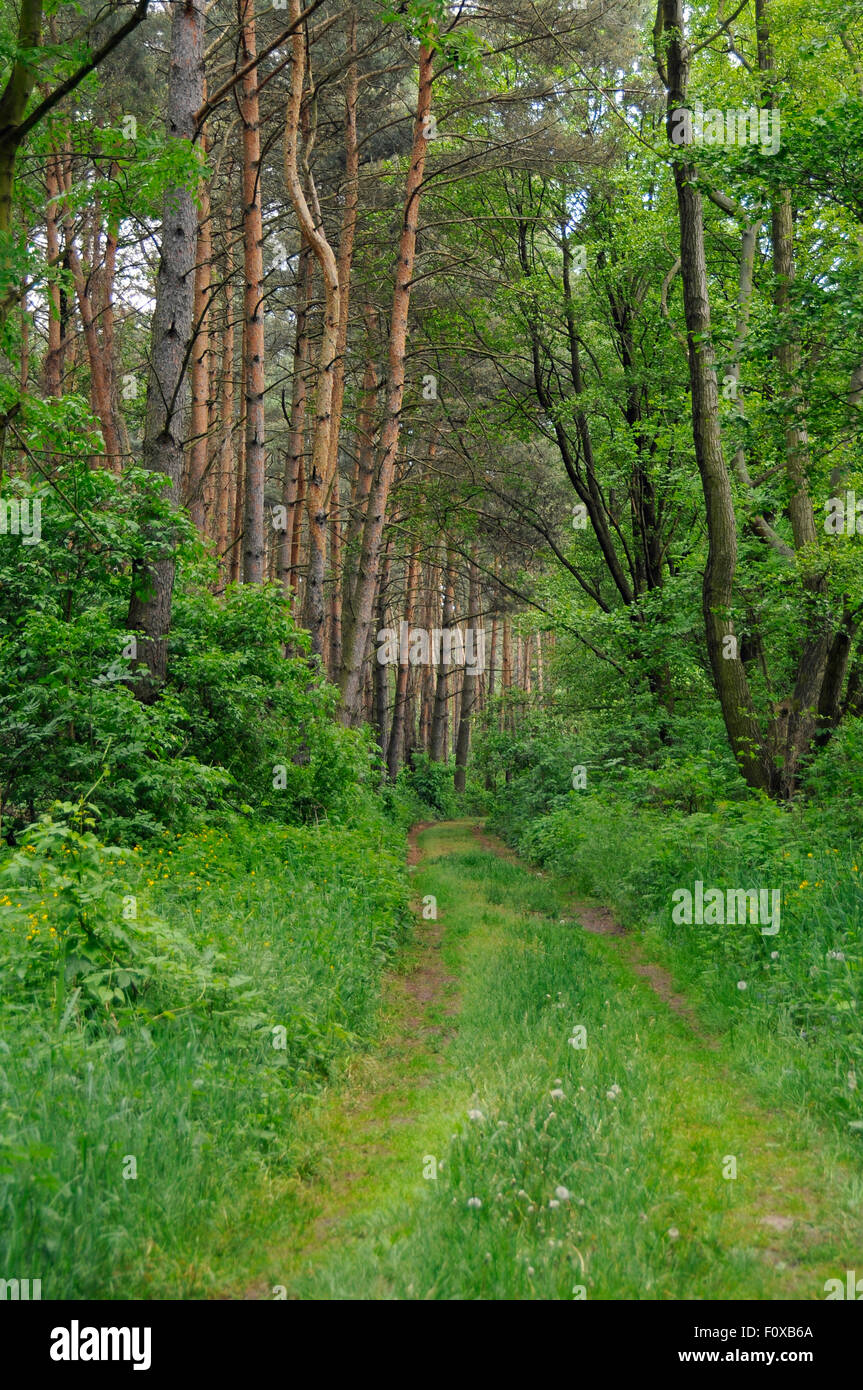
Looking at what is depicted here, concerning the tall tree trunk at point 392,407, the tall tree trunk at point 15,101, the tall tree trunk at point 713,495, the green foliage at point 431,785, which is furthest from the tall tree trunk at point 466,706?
the tall tree trunk at point 15,101

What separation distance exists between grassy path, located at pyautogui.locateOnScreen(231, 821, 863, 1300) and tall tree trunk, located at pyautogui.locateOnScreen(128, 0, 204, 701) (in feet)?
16.6

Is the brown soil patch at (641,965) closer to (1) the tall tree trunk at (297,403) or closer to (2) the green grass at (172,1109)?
(2) the green grass at (172,1109)

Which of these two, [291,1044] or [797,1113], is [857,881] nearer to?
[797,1113]

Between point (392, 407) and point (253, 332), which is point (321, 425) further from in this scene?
point (253, 332)

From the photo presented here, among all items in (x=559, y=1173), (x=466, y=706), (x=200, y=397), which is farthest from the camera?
(x=466, y=706)

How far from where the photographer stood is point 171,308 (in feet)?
30.4

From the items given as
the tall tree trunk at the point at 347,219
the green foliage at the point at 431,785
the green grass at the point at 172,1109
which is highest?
the tall tree trunk at the point at 347,219

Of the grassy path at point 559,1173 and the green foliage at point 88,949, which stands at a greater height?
the green foliage at point 88,949

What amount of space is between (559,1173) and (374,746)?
1127 centimetres

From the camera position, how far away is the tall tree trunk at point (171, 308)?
30.2ft

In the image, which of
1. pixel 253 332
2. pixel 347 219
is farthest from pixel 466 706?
pixel 253 332

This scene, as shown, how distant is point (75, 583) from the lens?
29.6ft

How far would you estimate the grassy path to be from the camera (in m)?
3.45

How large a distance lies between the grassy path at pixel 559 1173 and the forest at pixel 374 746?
3cm
